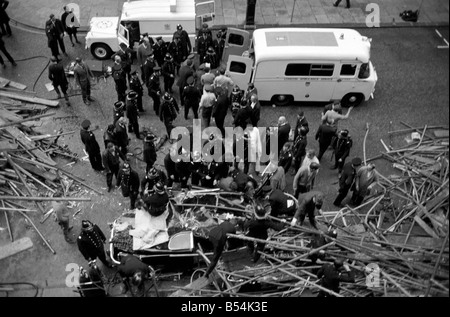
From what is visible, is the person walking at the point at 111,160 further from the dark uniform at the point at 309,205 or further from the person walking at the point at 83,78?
the dark uniform at the point at 309,205

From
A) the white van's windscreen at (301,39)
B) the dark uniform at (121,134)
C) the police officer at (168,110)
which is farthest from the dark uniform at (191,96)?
the white van's windscreen at (301,39)

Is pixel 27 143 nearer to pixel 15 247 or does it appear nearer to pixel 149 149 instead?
pixel 15 247

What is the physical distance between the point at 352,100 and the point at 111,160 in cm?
860

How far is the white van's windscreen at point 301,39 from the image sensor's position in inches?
569

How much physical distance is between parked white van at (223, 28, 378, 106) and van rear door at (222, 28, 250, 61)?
24.8 inches

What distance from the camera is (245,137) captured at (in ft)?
39.4

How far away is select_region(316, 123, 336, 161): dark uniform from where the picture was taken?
41.4 ft

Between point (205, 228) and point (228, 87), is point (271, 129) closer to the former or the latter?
point (228, 87)

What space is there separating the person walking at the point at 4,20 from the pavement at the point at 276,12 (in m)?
0.79

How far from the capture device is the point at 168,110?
527 inches

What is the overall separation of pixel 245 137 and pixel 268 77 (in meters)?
3.54

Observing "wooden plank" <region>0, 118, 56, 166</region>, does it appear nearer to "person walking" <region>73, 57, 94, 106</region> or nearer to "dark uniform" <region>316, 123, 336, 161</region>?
"person walking" <region>73, 57, 94, 106</region>

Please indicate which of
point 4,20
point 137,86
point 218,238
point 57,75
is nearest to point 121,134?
point 137,86
